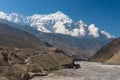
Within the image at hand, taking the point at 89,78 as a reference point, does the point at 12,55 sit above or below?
above

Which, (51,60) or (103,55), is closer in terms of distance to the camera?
(51,60)

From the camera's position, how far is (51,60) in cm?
6350

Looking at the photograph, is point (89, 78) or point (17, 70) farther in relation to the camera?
point (89, 78)

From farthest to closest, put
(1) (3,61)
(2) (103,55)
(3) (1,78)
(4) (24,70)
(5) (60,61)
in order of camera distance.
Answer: (2) (103,55) → (5) (60,61) → (1) (3,61) → (4) (24,70) → (3) (1,78)

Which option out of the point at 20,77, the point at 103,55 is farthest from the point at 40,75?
the point at 103,55

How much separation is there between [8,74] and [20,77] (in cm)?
190

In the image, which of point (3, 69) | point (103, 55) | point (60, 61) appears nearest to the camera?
point (3, 69)

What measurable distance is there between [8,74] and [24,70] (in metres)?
6.91

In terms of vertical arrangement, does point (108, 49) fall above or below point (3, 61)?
above

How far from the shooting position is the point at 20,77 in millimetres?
43969

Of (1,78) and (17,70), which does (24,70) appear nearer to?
(17,70)

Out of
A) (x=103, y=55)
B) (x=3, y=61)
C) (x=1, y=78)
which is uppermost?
(x=103, y=55)

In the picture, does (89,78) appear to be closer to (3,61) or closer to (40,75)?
(40,75)

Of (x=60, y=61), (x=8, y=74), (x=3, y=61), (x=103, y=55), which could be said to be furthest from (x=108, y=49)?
(x=8, y=74)
